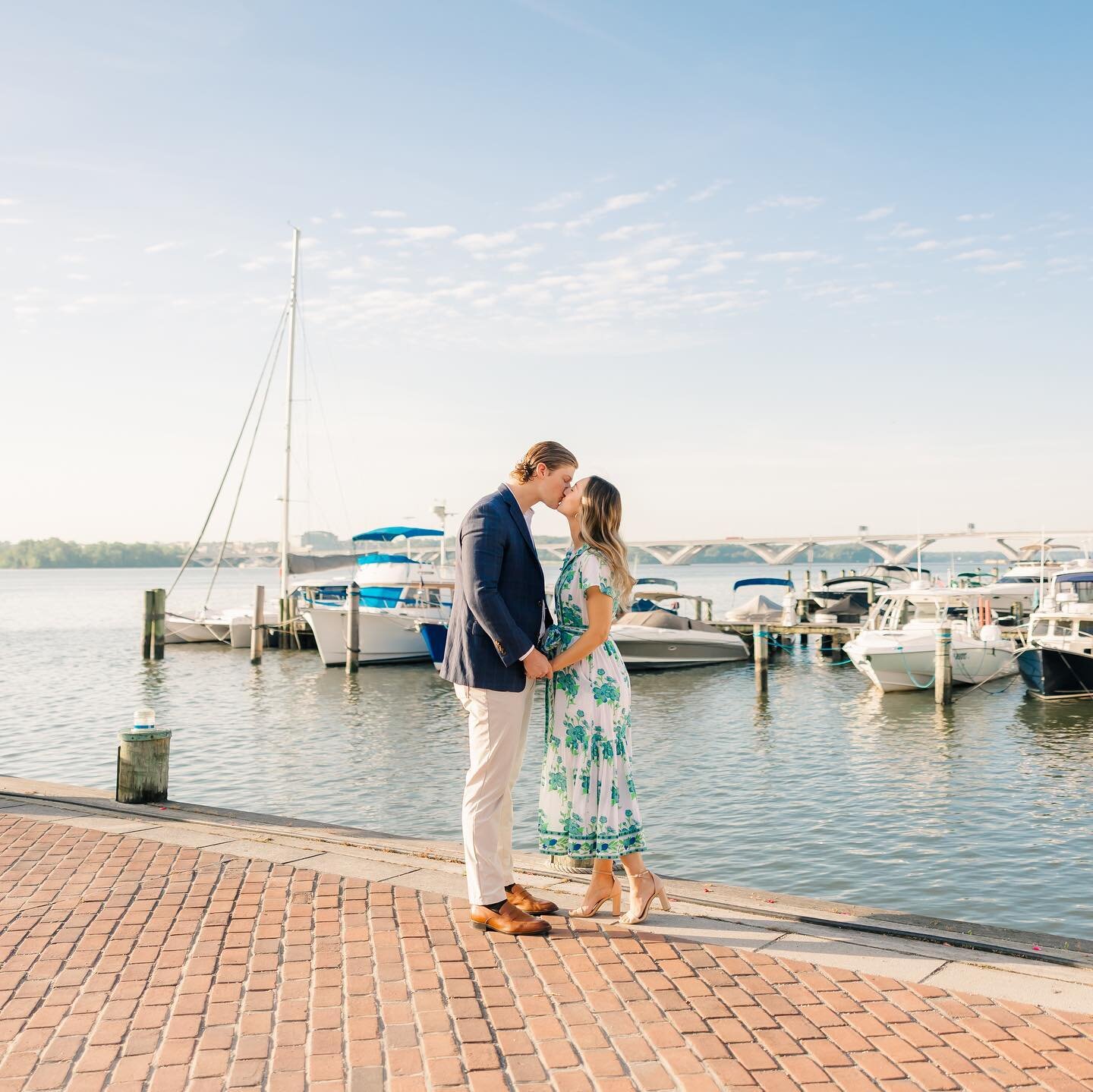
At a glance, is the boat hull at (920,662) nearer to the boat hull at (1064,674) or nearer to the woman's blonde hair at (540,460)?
the boat hull at (1064,674)

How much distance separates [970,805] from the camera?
13.2 m

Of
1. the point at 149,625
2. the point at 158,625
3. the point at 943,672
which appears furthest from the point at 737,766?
the point at 149,625

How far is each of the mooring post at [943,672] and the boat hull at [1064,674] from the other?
178 centimetres

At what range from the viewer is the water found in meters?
10.3

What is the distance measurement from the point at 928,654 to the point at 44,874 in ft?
68.4

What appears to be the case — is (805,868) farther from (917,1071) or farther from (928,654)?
(928,654)

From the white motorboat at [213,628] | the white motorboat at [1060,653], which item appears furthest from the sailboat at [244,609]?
the white motorboat at [1060,653]

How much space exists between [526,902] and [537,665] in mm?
1147

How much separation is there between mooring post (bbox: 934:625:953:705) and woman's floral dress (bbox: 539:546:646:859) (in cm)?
1830

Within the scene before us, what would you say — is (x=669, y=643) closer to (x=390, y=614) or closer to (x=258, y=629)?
(x=390, y=614)

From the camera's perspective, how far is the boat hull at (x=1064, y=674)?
21.8m

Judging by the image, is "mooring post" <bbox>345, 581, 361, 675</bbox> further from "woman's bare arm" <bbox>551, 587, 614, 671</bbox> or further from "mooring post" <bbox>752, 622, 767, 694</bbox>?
"woman's bare arm" <bbox>551, 587, 614, 671</bbox>

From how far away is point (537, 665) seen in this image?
15.8 feet

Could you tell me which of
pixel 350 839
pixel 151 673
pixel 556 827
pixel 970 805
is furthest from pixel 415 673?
pixel 556 827
